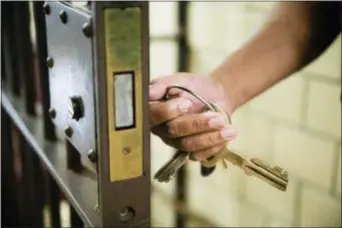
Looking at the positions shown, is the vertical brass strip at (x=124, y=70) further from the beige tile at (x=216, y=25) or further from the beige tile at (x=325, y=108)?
the beige tile at (x=216, y=25)

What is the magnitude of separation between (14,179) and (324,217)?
846mm

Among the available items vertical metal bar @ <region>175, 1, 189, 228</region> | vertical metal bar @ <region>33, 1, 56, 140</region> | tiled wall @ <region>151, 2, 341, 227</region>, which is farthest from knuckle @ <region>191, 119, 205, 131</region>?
vertical metal bar @ <region>175, 1, 189, 228</region>

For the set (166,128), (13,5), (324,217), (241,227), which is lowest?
(241,227)

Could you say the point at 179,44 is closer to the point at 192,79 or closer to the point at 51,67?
the point at 192,79

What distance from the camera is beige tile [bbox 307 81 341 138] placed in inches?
53.5

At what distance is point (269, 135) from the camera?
5.33 feet

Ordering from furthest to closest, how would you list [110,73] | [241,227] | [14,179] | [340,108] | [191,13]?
[191,13]
[241,227]
[340,108]
[14,179]
[110,73]

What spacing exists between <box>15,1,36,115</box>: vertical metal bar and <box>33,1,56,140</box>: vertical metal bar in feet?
0.31

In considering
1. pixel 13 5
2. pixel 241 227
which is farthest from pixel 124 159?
pixel 241 227

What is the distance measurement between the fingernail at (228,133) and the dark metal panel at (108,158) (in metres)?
0.16

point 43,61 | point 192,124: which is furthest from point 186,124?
point 43,61

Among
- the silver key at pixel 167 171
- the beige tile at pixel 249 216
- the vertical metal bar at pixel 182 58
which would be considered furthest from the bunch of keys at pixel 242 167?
the vertical metal bar at pixel 182 58

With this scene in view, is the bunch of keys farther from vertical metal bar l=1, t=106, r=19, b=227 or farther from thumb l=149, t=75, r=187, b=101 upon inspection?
vertical metal bar l=1, t=106, r=19, b=227

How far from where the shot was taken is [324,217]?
1.43 metres
